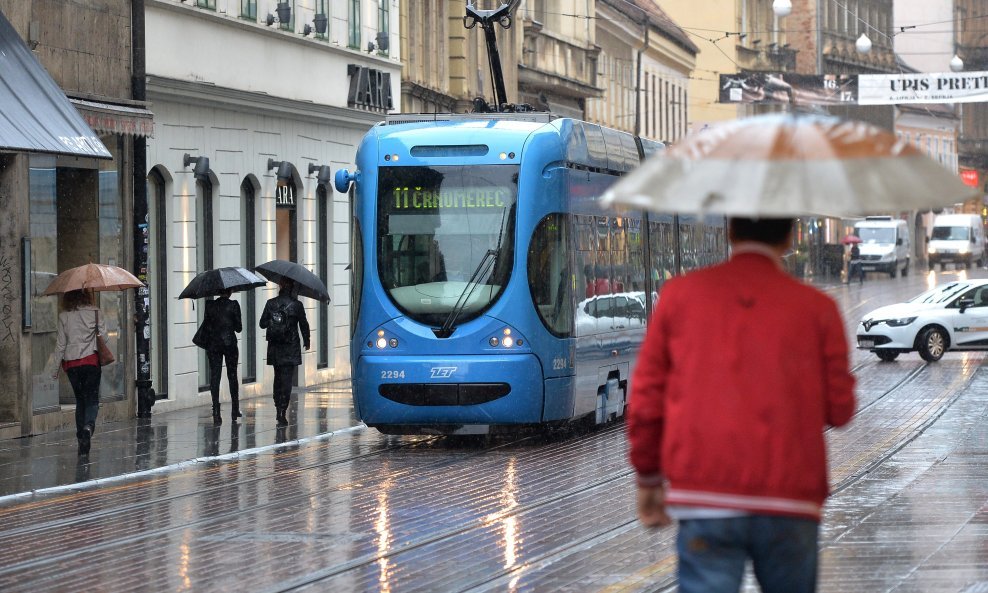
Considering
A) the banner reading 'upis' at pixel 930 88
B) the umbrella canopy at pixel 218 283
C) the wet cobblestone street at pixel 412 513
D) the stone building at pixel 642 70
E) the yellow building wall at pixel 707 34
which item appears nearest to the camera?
the wet cobblestone street at pixel 412 513

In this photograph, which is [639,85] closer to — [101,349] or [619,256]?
[619,256]

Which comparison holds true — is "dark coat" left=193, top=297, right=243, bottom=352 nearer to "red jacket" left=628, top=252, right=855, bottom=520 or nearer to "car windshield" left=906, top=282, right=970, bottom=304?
"car windshield" left=906, top=282, right=970, bottom=304

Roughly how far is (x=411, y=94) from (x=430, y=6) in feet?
7.55

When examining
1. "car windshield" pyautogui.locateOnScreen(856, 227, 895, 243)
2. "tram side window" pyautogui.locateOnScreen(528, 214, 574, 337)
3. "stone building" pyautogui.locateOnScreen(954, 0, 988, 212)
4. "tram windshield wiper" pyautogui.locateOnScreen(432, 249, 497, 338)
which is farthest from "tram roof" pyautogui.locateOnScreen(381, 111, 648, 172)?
"stone building" pyautogui.locateOnScreen(954, 0, 988, 212)

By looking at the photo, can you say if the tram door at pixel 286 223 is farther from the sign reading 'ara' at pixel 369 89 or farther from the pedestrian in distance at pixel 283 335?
the pedestrian in distance at pixel 283 335

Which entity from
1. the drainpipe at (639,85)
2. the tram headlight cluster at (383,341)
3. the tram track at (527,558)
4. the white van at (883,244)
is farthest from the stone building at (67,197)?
the white van at (883,244)

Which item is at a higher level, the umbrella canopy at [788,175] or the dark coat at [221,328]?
the umbrella canopy at [788,175]

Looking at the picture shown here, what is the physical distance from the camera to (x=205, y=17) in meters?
26.8

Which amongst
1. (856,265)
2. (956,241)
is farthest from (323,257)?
(956,241)

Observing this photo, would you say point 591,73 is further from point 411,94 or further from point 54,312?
point 54,312

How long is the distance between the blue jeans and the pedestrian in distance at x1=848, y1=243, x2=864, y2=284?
67.7 metres

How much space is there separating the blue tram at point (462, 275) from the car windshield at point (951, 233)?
73.3 meters

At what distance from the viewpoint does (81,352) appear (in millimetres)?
18141

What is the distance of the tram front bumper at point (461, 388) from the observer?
1822 cm
